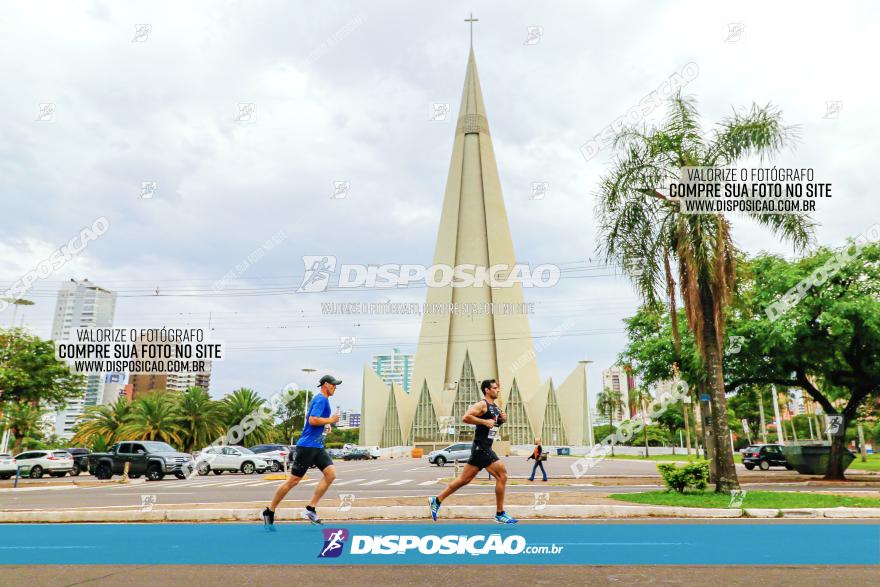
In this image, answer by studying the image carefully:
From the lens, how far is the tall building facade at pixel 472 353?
250ft

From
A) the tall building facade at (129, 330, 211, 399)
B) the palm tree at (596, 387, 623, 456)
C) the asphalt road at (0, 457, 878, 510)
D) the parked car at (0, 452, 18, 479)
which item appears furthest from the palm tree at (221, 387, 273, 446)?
the palm tree at (596, 387, 623, 456)

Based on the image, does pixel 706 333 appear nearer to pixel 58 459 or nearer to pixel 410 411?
pixel 58 459

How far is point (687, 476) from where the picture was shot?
12633 millimetres

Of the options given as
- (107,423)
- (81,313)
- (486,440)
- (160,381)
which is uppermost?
(81,313)

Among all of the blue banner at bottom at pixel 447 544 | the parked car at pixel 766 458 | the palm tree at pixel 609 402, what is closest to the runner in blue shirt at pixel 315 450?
the blue banner at bottom at pixel 447 544

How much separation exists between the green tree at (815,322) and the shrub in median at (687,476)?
17.7ft

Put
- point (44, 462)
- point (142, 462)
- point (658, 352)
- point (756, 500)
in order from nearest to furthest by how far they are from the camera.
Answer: point (756, 500)
point (658, 352)
point (142, 462)
point (44, 462)

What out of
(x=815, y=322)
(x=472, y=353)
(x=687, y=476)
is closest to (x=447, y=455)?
(x=815, y=322)

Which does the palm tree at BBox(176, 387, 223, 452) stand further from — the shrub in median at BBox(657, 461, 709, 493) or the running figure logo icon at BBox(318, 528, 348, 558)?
the running figure logo icon at BBox(318, 528, 348, 558)

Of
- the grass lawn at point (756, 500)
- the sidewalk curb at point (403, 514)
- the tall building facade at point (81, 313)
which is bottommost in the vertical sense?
the grass lawn at point (756, 500)

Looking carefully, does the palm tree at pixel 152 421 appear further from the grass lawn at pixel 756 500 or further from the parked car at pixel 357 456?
the grass lawn at pixel 756 500

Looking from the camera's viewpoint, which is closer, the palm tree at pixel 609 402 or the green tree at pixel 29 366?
the green tree at pixel 29 366

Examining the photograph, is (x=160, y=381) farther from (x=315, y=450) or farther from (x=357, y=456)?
(x=315, y=450)

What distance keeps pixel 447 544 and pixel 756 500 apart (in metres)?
8.05
